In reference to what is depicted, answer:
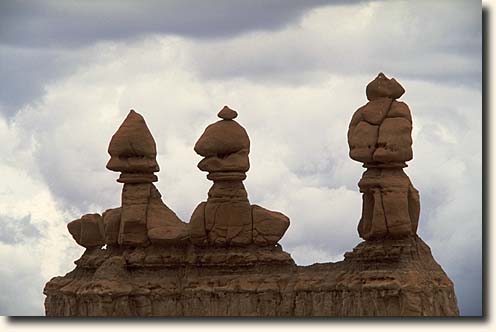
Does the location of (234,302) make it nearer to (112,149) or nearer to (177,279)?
(177,279)

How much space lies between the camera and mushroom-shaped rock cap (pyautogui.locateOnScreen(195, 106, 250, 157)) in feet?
269

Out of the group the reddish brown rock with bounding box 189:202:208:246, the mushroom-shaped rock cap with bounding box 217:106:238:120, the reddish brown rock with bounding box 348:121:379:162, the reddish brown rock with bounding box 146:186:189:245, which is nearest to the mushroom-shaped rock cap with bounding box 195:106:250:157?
the mushroom-shaped rock cap with bounding box 217:106:238:120

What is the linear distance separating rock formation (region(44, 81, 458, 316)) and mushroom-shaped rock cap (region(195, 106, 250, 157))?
37 millimetres

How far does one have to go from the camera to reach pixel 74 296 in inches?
3342

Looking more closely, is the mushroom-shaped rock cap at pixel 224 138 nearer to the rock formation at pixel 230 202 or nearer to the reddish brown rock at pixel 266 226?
the rock formation at pixel 230 202

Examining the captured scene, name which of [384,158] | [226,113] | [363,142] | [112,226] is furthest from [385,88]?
[112,226]

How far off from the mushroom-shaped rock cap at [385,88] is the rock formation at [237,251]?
0.04 m

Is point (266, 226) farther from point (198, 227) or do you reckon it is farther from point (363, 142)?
point (363, 142)

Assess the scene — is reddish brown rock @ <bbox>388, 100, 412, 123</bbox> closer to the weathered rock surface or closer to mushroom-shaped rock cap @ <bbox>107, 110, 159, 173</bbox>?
the weathered rock surface

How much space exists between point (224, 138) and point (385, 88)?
6.41 m

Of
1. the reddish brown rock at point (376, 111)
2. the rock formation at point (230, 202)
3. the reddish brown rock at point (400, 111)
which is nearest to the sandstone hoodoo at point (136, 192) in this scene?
the rock formation at point (230, 202)

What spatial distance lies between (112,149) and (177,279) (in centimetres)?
584

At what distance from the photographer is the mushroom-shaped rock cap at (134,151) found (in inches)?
3337

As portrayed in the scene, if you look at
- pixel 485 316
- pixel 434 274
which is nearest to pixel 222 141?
pixel 434 274
